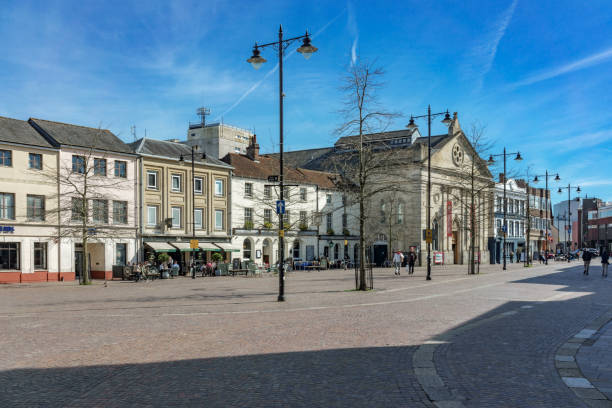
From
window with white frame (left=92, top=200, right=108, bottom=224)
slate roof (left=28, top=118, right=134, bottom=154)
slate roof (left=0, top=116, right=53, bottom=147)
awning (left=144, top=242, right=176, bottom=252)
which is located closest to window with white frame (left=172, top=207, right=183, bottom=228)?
awning (left=144, top=242, right=176, bottom=252)

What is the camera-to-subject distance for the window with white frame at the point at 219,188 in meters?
48.0

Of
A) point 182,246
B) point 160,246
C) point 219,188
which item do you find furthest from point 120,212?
point 219,188

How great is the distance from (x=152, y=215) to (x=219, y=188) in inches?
274

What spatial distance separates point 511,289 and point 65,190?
92.1ft

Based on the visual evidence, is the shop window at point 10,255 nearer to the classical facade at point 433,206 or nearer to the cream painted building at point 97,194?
the cream painted building at point 97,194

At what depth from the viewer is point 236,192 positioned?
163ft

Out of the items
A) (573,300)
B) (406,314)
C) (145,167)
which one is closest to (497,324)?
(406,314)

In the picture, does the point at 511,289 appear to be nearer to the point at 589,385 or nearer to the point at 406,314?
the point at 406,314

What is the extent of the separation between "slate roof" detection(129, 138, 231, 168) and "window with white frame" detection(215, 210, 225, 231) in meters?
3.96

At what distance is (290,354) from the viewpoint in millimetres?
9742

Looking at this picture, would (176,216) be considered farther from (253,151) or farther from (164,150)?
(253,151)

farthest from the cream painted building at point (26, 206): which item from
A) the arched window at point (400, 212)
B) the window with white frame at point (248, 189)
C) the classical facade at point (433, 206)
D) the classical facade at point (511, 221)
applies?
the classical facade at point (511, 221)

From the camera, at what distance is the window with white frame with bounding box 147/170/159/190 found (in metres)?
43.2

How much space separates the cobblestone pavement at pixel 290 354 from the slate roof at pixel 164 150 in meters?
26.3
